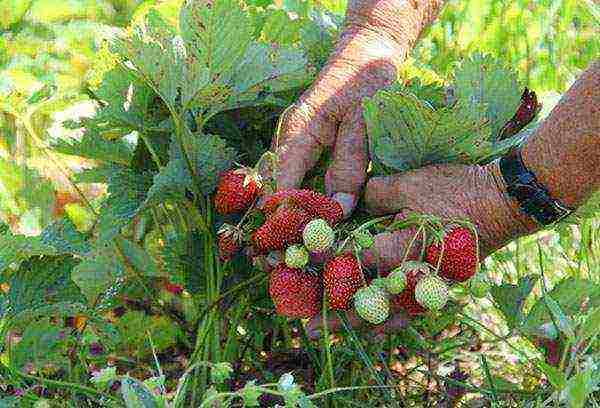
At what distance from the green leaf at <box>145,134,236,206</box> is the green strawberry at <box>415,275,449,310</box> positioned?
31 cm

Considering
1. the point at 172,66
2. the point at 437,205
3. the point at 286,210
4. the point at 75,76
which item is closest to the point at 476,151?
the point at 437,205

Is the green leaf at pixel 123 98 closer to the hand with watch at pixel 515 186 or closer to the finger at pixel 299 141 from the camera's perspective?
the finger at pixel 299 141

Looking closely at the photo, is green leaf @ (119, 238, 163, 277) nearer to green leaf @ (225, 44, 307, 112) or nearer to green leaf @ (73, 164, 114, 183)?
green leaf @ (73, 164, 114, 183)

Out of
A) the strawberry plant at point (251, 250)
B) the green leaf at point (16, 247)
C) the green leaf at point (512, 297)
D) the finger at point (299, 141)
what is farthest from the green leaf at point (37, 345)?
the green leaf at point (512, 297)

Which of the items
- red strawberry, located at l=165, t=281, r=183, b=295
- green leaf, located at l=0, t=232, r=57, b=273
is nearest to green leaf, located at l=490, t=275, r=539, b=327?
green leaf, located at l=0, t=232, r=57, b=273

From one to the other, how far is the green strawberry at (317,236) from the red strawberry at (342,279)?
0.09ft

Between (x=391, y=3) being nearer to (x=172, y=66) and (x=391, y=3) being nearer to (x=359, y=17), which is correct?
(x=359, y=17)

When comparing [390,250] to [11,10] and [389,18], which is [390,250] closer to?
[389,18]

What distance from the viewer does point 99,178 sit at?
1285mm

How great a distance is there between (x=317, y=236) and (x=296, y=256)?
0.12 ft

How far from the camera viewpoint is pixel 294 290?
1062mm

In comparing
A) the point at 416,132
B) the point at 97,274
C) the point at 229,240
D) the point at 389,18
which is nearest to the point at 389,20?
the point at 389,18

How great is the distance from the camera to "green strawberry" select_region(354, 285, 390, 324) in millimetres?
1010

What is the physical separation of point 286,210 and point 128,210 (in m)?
A: 0.23
